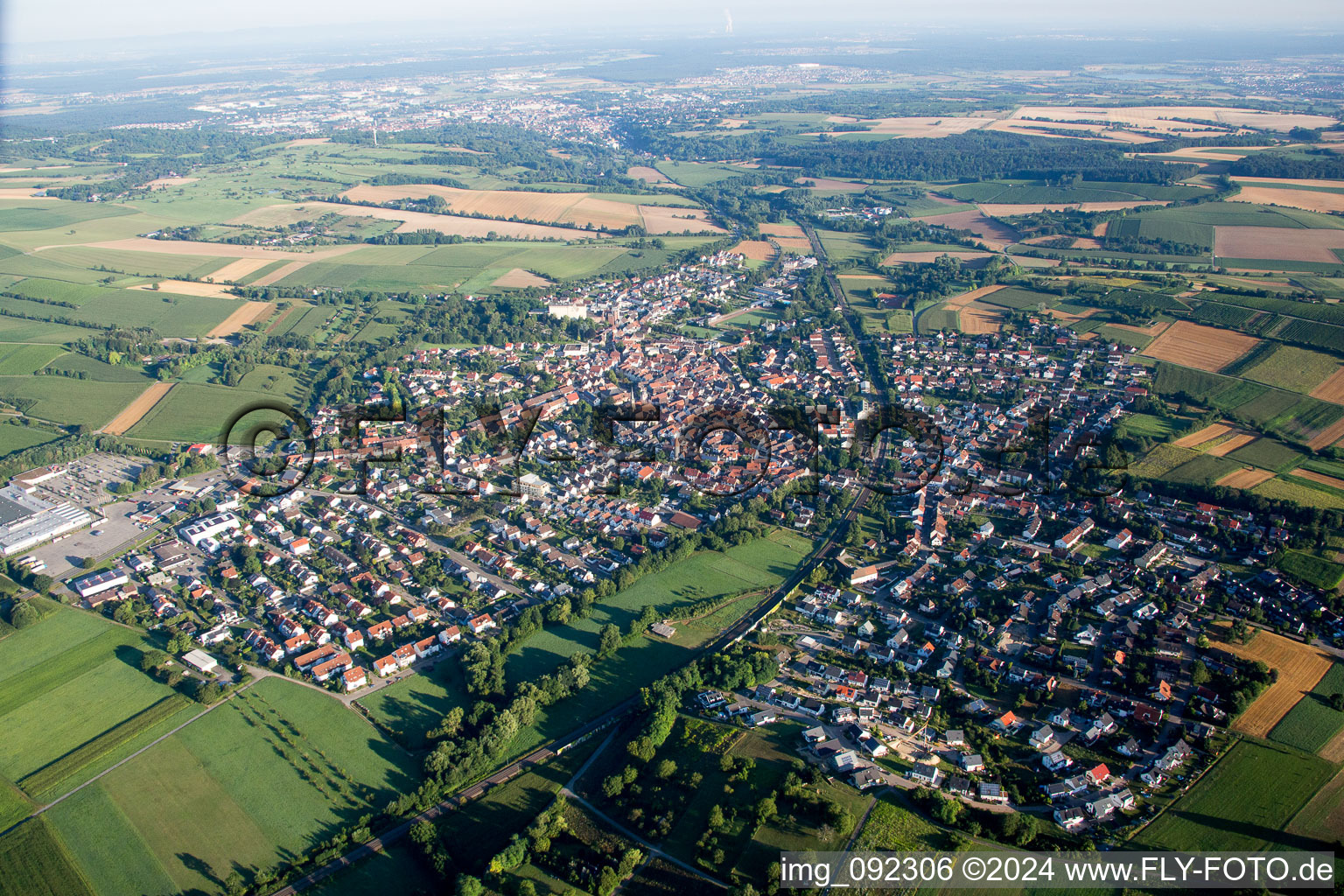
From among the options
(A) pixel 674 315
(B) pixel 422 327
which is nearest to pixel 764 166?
(A) pixel 674 315

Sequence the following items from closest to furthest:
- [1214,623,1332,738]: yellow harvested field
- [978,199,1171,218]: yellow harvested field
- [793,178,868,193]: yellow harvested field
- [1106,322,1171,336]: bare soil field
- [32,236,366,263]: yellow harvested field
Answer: [1214,623,1332,738]: yellow harvested field, [1106,322,1171,336]: bare soil field, [32,236,366,263]: yellow harvested field, [978,199,1171,218]: yellow harvested field, [793,178,868,193]: yellow harvested field

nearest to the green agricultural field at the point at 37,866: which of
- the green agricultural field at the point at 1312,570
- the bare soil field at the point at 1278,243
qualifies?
the green agricultural field at the point at 1312,570

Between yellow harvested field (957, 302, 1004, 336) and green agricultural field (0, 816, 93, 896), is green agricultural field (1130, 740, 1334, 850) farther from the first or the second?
yellow harvested field (957, 302, 1004, 336)

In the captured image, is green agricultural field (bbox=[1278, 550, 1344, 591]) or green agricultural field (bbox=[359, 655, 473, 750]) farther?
green agricultural field (bbox=[1278, 550, 1344, 591])

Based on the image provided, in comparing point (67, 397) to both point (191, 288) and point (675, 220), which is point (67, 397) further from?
point (675, 220)

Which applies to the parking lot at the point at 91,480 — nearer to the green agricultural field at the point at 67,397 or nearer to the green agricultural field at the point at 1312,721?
the green agricultural field at the point at 67,397

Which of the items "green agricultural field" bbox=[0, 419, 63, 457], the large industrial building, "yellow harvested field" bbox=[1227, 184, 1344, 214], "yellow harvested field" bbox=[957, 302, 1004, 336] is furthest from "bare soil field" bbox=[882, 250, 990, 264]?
"green agricultural field" bbox=[0, 419, 63, 457]
